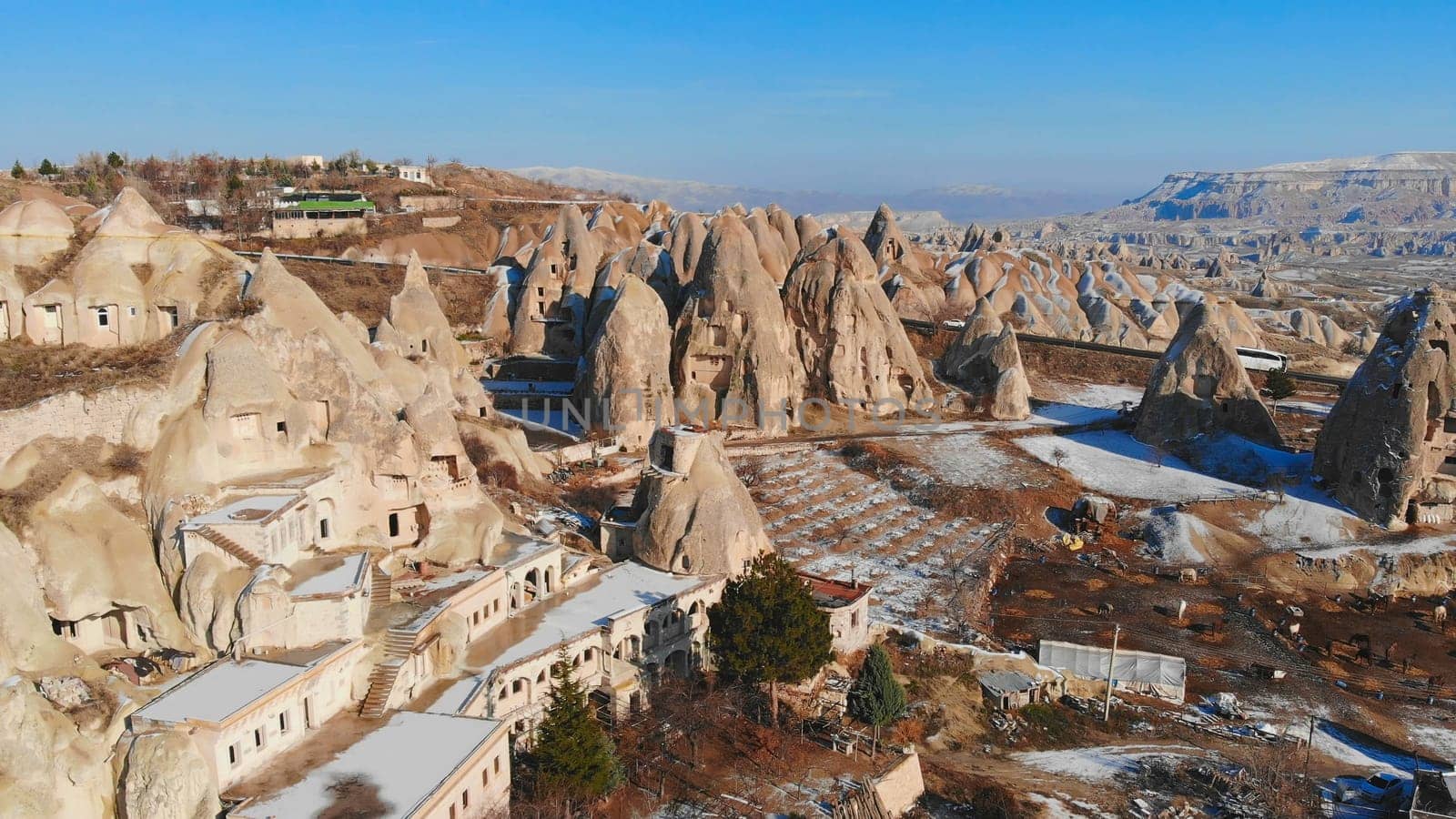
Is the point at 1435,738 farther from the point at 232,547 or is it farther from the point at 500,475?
the point at 232,547

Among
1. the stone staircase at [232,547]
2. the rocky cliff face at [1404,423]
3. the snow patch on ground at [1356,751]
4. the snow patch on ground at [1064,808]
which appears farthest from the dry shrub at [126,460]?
the rocky cliff face at [1404,423]

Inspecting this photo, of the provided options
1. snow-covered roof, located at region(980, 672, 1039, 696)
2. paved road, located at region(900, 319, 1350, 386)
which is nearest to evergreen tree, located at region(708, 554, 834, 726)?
snow-covered roof, located at region(980, 672, 1039, 696)

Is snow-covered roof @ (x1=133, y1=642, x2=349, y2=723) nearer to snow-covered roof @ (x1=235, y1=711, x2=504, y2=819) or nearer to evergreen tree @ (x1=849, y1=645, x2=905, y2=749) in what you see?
snow-covered roof @ (x1=235, y1=711, x2=504, y2=819)

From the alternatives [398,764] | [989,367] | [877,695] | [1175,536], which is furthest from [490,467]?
[989,367]

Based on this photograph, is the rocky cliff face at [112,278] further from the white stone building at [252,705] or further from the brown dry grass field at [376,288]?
the brown dry grass field at [376,288]

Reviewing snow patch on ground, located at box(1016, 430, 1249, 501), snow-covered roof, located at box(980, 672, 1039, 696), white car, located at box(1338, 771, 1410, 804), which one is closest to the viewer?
white car, located at box(1338, 771, 1410, 804)

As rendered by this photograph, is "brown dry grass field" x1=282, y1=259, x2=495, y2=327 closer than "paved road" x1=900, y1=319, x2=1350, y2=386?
No

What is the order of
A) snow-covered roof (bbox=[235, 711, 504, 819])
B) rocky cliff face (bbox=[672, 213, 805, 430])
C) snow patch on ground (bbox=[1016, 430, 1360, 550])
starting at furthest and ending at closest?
rocky cliff face (bbox=[672, 213, 805, 430]) < snow patch on ground (bbox=[1016, 430, 1360, 550]) < snow-covered roof (bbox=[235, 711, 504, 819])
